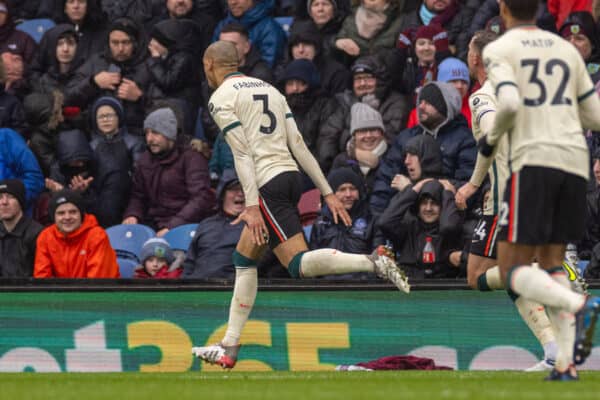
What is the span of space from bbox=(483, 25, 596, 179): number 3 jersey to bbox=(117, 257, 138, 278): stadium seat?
6.83 metres

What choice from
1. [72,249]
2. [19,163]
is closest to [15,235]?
[72,249]

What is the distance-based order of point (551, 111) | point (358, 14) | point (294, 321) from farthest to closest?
1. point (358, 14)
2. point (294, 321)
3. point (551, 111)

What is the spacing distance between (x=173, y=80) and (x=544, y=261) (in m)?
8.42

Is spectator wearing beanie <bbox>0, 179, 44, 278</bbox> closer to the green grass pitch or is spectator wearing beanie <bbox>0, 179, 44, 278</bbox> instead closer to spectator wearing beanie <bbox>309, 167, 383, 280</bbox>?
spectator wearing beanie <bbox>309, 167, 383, 280</bbox>

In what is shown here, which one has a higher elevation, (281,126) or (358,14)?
(358,14)

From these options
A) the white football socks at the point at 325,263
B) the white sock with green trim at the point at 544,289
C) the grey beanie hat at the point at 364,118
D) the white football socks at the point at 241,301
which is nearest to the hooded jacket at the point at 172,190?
the grey beanie hat at the point at 364,118

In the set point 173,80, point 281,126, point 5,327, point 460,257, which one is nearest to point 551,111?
point 281,126

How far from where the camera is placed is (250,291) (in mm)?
11031

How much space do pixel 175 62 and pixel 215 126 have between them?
92 cm

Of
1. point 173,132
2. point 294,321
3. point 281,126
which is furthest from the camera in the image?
point 173,132

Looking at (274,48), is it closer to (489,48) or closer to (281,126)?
(281,126)

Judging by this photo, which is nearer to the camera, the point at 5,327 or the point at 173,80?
the point at 5,327

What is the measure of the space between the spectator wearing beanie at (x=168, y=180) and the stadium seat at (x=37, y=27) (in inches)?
147

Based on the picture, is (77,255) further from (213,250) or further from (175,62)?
(175,62)
